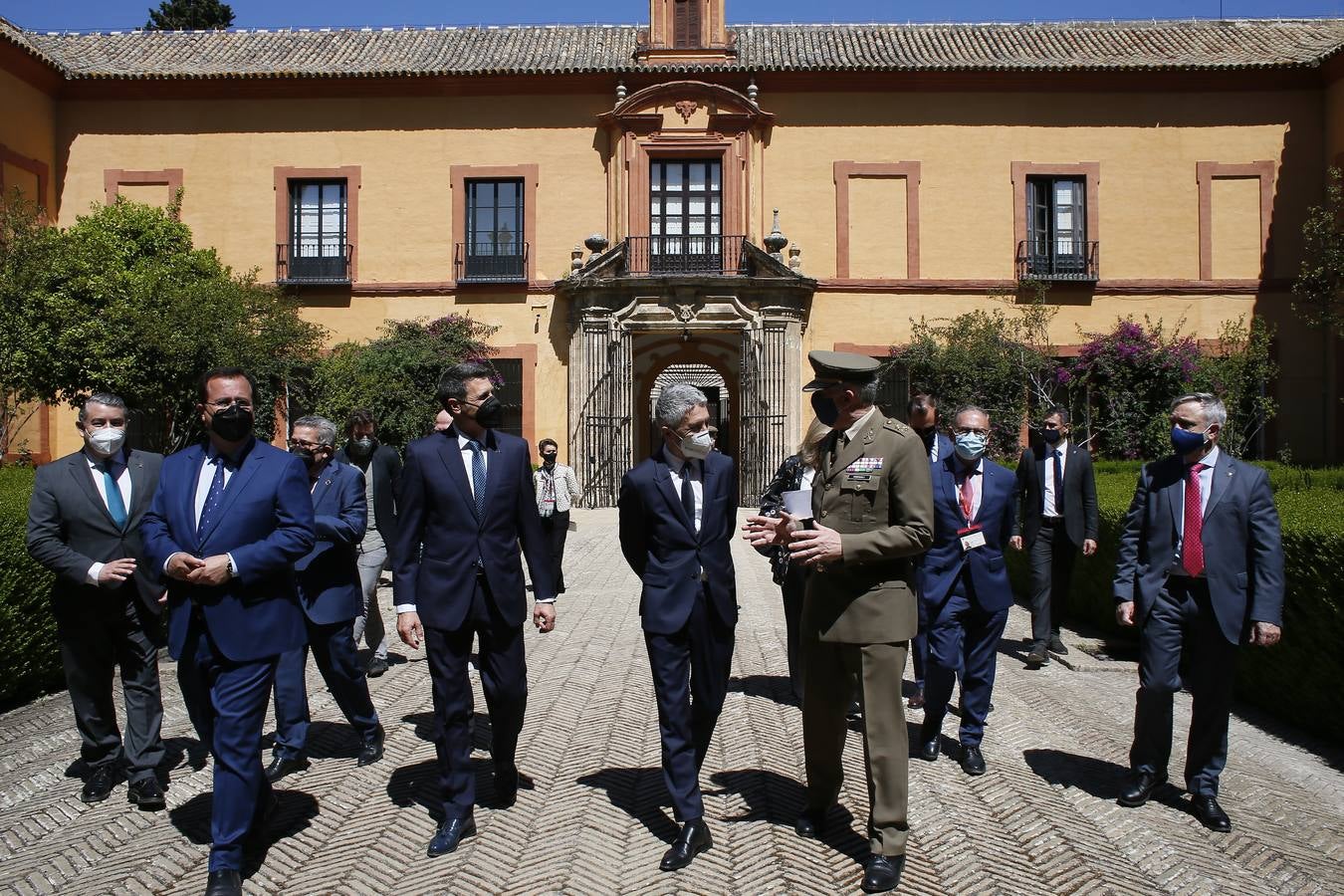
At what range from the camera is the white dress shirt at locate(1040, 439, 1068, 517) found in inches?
330

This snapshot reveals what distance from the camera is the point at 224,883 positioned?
3.82 meters

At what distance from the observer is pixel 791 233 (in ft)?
73.6

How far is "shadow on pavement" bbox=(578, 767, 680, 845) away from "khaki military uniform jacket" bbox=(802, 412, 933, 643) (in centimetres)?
115

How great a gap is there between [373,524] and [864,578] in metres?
4.75

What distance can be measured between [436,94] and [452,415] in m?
19.7

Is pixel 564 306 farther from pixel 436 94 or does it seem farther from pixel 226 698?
pixel 226 698

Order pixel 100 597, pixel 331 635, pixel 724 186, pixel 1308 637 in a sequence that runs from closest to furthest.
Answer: pixel 100 597, pixel 331 635, pixel 1308 637, pixel 724 186

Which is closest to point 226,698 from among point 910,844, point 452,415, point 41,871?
point 41,871

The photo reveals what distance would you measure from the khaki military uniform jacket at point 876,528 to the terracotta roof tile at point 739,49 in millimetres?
19394

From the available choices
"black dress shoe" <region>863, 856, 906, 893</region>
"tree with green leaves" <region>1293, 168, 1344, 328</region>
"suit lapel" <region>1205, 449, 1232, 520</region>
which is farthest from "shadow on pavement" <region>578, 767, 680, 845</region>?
"tree with green leaves" <region>1293, 168, 1344, 328</region>

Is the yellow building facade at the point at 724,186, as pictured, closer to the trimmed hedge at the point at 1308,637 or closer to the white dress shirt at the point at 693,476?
the trimmed hedge at the point at 1308,637

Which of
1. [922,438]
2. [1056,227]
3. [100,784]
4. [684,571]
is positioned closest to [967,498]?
[922,438]

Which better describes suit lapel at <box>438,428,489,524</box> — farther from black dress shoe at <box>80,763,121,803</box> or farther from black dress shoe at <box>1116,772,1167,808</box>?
black dress shoe at <box>1116,772,1167,808</box>

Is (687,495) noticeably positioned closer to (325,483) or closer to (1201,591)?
(1201,591)
